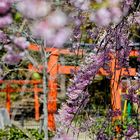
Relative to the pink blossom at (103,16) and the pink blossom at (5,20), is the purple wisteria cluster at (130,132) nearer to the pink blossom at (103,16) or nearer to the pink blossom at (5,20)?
the pink blossom at (103,16)

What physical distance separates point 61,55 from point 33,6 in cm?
791

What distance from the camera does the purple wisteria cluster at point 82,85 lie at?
3344 millimetres

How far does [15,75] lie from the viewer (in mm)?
9641

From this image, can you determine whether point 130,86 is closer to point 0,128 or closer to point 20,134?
point 20,134

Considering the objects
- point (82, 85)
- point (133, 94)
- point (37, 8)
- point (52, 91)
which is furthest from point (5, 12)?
point (52, 91)

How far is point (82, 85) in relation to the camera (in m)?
3.49

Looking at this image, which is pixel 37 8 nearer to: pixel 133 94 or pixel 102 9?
pixel 102 9

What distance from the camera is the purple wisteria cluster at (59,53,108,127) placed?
334cm

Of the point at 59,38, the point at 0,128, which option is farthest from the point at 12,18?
the point at 0,128

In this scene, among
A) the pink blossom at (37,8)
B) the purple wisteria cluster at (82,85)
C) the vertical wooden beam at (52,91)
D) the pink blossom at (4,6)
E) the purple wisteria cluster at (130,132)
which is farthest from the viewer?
the vertical wooden beam at (52,91)

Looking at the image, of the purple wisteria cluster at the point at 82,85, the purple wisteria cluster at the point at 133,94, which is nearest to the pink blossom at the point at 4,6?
the purple wisteria cluster at the point at 82,85

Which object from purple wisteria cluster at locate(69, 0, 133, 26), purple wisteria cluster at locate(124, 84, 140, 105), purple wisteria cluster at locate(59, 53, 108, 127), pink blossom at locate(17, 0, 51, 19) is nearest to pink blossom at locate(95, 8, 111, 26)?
purple wisteria cluster at locate(69, 0, 133, 26)

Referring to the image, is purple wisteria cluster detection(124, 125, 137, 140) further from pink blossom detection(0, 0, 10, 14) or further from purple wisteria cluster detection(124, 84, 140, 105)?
pink blossom detection(0, 0, 10, 14)

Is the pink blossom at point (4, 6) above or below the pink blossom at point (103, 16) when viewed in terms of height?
above
